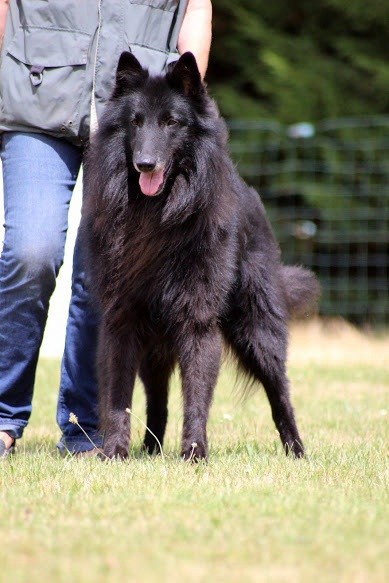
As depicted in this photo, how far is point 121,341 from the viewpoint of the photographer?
12.1 ft

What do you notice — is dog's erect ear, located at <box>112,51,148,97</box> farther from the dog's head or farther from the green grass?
the green grass

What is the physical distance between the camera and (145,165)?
343 cm

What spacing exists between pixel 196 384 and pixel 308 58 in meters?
6.73

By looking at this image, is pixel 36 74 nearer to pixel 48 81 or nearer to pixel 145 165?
pixel 48 81

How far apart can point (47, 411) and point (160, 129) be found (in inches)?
96.2

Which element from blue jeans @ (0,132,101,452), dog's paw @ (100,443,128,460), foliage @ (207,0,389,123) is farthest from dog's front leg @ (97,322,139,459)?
foliage @ (207,0,389,123)

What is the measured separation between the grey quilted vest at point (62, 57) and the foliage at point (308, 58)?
5882mm

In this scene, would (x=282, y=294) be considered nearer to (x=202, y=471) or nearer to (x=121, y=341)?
(x=121, y=341)

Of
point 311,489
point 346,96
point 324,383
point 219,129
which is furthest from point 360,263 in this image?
point 311,489

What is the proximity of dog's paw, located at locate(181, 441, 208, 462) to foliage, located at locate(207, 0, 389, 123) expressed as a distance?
639 cm

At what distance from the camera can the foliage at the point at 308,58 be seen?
31.2ft

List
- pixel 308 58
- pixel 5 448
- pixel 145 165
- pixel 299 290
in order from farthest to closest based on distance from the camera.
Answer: pixel 308 58 → pixel 299 290 → pixel 5 448 → pixel 145 165

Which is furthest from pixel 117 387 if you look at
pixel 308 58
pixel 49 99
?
pixel 308 58

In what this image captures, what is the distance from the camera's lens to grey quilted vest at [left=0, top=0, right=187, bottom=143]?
3723mm
